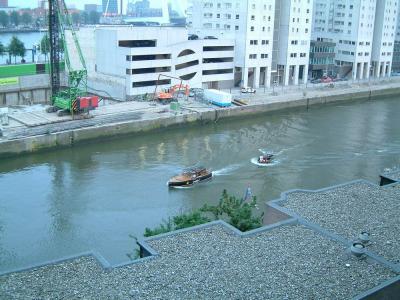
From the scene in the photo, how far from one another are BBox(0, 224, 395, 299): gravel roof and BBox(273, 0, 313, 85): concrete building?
20.7 m

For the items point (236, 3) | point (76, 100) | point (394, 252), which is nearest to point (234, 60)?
point (236, 3)

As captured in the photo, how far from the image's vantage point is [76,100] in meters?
17.5

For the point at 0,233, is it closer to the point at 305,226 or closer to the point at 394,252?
the point at 305,226

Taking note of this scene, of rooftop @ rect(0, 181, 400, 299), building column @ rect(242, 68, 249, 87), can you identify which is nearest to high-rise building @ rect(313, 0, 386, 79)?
building column @ rect(242, 68, 249, 87)

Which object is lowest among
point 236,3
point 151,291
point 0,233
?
point 0,233

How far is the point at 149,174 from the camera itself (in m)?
13.5

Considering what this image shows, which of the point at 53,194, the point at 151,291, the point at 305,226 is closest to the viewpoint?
the point at 151,291

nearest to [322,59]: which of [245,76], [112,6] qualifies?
[245,76]

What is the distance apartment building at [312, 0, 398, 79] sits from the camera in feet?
100.0

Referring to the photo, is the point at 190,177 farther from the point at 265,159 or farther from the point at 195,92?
the point at 195,92

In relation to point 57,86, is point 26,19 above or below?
above

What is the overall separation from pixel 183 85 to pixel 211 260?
1648cm

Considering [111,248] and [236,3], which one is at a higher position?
[236,3]

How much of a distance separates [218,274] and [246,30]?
1929cm
